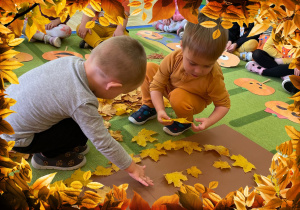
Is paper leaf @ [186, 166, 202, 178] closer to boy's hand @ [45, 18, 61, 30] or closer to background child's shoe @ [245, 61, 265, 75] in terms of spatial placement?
background child's shoe @ [245, 61, 265, 75]

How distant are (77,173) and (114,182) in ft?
0.59

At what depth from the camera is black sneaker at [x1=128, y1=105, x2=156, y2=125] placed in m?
1.60

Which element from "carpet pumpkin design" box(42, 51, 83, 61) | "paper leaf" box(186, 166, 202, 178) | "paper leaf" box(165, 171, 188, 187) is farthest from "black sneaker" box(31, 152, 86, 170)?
"carpet pumpkin design" box(42, 51, 83, 61)

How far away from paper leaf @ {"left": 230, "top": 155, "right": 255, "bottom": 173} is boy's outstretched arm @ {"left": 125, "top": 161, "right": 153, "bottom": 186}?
0.50 meters

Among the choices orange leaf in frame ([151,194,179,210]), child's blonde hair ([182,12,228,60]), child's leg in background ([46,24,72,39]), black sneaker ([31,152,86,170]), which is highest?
child's blonde hair ([182,12,228,60])

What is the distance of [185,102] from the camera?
151 cm

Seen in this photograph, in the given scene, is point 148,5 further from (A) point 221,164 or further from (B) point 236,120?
Answer: (B) point 236,120

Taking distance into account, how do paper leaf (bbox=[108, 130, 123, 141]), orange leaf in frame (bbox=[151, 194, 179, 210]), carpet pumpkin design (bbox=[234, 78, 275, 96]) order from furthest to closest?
1. carpet pumpkin design (bbox=[234, 78, 275, 96])
2. paper leaf (bbox=[108, 130, 123, 141])
3. orange leaf in frame (bbox=[151, 194, 179, 210])

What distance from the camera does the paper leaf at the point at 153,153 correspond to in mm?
1334

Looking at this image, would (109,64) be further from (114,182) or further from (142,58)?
(114,182)

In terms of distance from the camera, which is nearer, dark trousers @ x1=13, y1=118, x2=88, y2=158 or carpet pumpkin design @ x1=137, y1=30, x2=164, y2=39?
dark trousers @ x1=13, y1=118, x2=88, y2=158

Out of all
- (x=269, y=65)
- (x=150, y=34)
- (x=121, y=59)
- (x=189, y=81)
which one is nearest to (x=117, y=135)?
(x=189, y=81)

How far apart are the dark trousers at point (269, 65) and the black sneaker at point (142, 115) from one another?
148 cm

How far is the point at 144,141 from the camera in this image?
4.72ft
